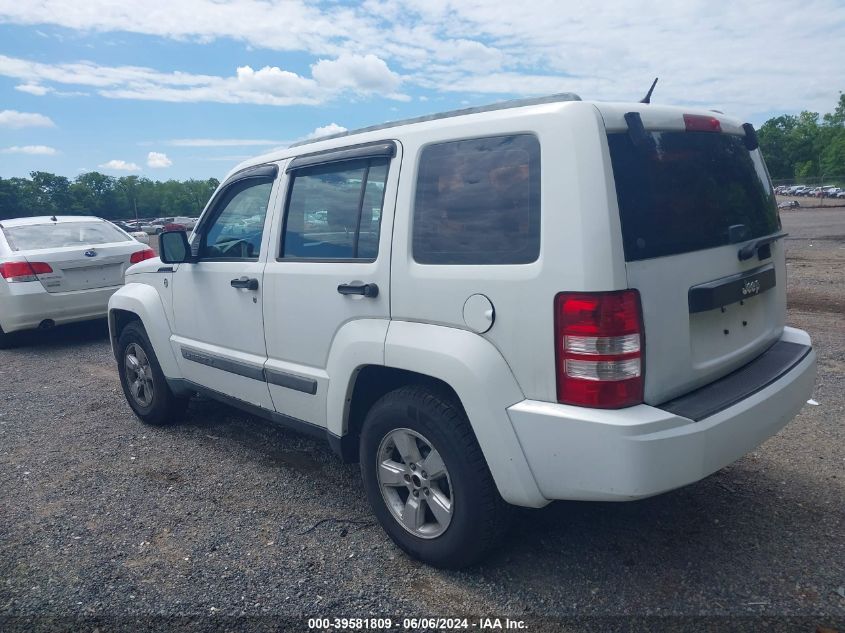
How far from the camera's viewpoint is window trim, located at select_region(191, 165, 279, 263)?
13.1 feet

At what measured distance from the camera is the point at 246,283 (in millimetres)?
3910

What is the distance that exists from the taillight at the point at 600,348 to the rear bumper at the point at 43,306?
6.78m

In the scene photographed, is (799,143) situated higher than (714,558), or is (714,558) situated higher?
(799,143)

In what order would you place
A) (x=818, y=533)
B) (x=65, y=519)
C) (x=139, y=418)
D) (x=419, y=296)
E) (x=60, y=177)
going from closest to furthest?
(x=419, y=296)
(x=818, y=533)
(x=65, y=519)
(x=139, y=418)
(x=60, y=177)

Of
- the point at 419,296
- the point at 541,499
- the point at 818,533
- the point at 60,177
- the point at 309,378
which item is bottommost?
the point at 818,533

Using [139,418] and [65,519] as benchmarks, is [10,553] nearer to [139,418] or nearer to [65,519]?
[65,519]

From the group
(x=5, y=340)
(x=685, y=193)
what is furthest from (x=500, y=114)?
(x=5, y=340)

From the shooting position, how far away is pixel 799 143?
9719 cm

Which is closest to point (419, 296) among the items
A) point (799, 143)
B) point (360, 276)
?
point (360, 276)

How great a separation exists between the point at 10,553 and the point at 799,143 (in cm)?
11229

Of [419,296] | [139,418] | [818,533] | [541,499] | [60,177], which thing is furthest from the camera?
[60,177]

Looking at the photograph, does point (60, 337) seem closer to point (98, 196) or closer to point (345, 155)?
point (345, 155)

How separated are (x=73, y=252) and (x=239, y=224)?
5.03 meters

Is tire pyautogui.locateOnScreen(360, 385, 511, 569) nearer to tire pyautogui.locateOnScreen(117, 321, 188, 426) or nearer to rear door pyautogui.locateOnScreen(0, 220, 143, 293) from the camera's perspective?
tire pyautogui.locateOnScreen(117, 321, 188, 426)
